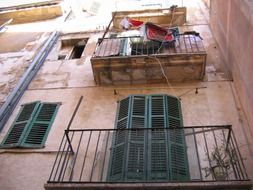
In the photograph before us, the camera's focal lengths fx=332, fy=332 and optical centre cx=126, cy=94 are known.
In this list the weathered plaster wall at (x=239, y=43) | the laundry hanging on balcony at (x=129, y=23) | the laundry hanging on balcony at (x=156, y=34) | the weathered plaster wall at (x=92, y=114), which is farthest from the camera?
the laundry hanging on balcony at (x=129, y=23)

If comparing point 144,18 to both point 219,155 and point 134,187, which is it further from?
point 134,187

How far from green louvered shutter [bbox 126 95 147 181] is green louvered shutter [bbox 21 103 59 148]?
2061mm

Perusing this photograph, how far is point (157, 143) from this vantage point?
6.78m

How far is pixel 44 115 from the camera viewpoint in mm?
8469

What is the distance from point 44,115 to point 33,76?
2.36 metres

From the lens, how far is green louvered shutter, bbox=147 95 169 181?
6117mm

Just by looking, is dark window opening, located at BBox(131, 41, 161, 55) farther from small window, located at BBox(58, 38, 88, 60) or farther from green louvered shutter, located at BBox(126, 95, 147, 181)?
small window, located at BBox(58, 38, 88, 60)

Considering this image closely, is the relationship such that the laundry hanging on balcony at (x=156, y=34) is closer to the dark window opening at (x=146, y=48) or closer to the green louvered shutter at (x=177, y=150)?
the dark window opening at (x=146, y=48)

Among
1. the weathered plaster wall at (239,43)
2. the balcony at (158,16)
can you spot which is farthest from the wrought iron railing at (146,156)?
the balcony at (158,16)

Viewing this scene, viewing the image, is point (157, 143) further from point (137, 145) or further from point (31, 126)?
point (31, 126)

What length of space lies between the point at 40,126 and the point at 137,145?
2.68 meters

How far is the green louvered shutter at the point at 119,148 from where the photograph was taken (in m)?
6.26

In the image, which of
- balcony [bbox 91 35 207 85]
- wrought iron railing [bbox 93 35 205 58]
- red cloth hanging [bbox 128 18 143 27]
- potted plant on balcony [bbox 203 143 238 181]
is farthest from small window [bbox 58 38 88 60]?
potted plant on balcony [bbox 203 143 238 181]

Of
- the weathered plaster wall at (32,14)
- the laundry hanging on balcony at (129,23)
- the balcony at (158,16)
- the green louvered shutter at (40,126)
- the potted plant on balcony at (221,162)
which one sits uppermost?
the weathered plaster wall at (32,14)
